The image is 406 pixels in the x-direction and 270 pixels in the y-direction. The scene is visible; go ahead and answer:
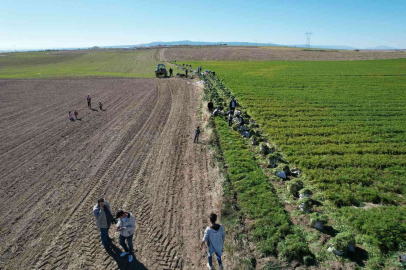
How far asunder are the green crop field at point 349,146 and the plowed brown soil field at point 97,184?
480cm

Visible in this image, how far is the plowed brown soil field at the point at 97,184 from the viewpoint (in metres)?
7.13

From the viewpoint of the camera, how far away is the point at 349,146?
45.0ft

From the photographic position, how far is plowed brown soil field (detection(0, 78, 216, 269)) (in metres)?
7.13

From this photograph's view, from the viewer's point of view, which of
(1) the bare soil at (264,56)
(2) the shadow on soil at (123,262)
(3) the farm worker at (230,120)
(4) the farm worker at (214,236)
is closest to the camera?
(4) the farm worker at (214,236)

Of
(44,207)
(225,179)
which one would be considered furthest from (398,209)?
(44,207)

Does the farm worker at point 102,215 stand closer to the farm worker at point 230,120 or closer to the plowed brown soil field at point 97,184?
the plowed brown soil field at point 97,184

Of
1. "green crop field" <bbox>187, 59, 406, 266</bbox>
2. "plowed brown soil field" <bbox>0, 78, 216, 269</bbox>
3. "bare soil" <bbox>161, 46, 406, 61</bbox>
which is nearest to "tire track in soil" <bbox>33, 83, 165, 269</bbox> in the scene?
"plowed brown soil field" <bbox>0, 78, 216, 269</bbox>

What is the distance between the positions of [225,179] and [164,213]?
2.99 metres

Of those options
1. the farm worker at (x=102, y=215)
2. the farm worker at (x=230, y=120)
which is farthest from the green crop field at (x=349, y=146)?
the farm worker at (x=102, y=215)

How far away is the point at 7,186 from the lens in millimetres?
10406

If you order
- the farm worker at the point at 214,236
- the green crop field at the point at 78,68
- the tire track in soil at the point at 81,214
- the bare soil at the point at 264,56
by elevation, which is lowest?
the tire track in soil at the point at 81,214

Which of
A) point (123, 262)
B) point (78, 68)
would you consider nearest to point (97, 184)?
point (123, 262)

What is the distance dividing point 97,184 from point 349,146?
519 inches

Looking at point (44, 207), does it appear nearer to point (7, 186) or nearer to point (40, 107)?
point (7, 186)
